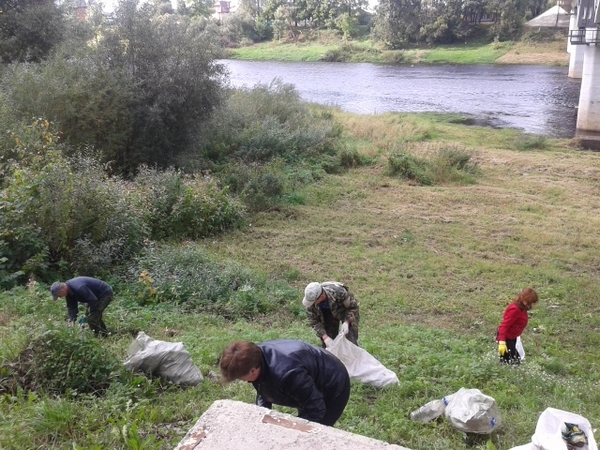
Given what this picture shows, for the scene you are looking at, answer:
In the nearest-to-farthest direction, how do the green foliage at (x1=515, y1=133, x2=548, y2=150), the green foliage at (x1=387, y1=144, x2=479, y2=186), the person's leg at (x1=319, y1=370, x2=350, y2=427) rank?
the person's leg at (x1=319, y1=370, x2=350, y2=427) < the green foliage at (x1=387, y1=144, x2=479, y2=186) < the green foliage at (x1=515, y1=133, x2=548, y2=150)

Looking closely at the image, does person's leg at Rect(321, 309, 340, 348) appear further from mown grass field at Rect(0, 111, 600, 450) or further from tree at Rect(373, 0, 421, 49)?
tree at Rect(373, 0, 421, 49)

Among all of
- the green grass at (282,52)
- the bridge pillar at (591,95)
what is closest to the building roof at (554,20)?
the green grass at (282,52)

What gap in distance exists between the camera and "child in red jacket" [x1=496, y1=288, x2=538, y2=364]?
6.34m

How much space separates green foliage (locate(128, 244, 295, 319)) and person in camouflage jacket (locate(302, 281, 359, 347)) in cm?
272

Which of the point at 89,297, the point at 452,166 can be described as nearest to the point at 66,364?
the point at 89,297

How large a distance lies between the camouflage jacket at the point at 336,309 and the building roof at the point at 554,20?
2257 inches

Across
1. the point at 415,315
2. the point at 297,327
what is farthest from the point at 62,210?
the point at 415,315

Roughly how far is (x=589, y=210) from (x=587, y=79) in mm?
18389

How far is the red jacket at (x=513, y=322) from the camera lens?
6.41 metres

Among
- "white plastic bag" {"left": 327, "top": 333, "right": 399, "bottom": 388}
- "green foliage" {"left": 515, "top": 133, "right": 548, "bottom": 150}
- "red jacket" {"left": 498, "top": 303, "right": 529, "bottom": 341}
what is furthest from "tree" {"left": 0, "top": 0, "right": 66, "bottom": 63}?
"green foliage" {"left": 515, "top": 133, "right": 548, "bottom": 150}

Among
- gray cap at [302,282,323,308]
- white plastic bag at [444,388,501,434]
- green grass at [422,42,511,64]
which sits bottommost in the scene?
white plastic bag at [444,388,501,434]

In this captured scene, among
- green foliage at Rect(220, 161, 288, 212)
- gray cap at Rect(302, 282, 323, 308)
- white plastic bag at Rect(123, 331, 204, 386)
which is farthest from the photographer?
green foliage at Rect(220, 161, 288, 212)

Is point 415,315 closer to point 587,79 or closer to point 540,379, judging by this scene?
point 540,379

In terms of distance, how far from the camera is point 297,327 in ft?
24.7
